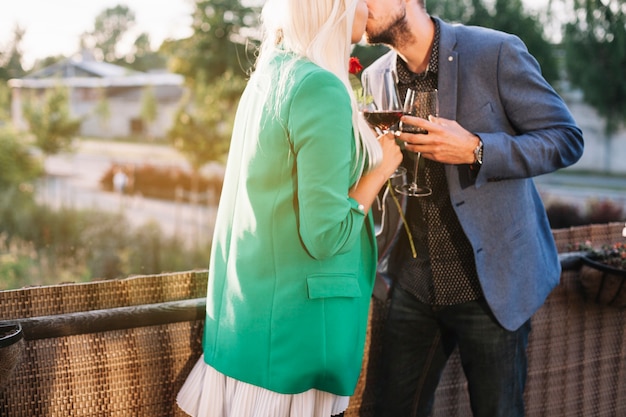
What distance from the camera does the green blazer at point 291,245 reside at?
1.47m

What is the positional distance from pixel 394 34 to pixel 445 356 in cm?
106

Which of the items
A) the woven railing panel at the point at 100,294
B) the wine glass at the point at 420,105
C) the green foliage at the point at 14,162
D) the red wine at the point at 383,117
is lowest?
the green foliage at the point at 14,162

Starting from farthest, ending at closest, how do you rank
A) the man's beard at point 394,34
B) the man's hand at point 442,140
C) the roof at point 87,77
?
1. the roof at point 87,77
2. the man's beard at point 394,34
3. the man's hand at point 442,140

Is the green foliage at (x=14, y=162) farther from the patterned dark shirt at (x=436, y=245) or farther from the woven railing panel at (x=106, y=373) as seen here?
the patterned dark shirt at (x=436, y=245)

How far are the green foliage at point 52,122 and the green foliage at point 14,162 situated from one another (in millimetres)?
1533

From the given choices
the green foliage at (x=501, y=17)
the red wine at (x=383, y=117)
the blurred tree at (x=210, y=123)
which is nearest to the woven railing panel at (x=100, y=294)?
the red wine at (x=383, y=117)

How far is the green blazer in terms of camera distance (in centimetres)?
147

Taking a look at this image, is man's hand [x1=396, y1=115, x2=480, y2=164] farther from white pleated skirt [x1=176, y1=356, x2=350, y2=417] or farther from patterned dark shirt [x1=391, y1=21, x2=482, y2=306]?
white pleated skirt [x1=176, y1=356, x2=350, y2=417]

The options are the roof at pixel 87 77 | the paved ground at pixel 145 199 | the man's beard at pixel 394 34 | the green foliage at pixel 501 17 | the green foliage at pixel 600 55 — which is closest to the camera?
the man's beard at pixel 394 34

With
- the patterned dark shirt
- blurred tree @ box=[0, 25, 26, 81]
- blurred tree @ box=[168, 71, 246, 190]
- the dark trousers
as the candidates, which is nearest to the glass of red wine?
the patterned dark shirt

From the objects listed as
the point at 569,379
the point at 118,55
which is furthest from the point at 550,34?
the point at 118,55

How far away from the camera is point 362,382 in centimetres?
237

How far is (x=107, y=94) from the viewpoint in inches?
1153

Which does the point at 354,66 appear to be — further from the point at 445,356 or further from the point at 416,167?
the point at 445,356
